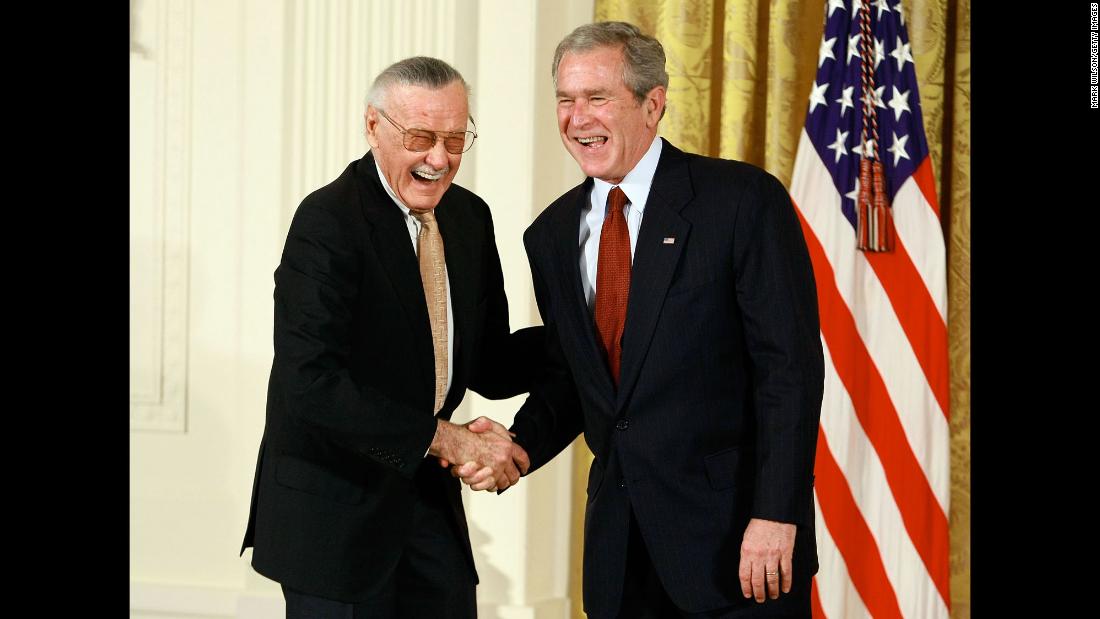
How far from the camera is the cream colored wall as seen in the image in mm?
4195

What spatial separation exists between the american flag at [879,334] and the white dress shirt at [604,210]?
5.08ft

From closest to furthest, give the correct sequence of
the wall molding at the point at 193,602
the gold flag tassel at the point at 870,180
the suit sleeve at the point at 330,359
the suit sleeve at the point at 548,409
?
the suit sleeve at the point at 330,359
the suit sleeve at the point at 548,409
the gold flag tassel at the point at 870,180
the wall molding at the point at 193,602

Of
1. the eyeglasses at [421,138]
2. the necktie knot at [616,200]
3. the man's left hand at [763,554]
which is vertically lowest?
the man's left hand at [763,554]

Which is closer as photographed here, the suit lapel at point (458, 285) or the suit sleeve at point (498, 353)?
the suit lapel at point (458, 285)

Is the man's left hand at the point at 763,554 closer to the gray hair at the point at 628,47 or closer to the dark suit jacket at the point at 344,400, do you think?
the dark suit jacket at the point at 344,400

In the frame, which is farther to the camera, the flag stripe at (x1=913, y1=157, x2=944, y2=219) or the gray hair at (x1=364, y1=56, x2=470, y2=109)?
the flag stripe at (x1=913, y1=157, x2=944, y2=219)

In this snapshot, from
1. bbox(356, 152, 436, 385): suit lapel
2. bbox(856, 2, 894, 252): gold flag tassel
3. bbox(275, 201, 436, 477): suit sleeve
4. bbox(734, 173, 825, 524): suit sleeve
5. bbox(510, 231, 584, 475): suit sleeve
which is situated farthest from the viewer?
bbox(856, 2, 894, 252): gold flag tassel

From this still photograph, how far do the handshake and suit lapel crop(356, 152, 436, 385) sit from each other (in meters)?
0.14

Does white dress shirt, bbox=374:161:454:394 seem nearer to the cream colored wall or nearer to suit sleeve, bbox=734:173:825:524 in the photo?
suit sleeve, bbox=734:173:825:524

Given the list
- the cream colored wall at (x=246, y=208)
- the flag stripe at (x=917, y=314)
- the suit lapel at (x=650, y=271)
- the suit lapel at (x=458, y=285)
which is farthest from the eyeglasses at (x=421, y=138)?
the flag stripe at (x=917, y=314)

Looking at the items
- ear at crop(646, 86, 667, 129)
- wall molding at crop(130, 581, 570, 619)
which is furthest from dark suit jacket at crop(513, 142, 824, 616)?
wall molding at crop(130, 581, 570, 619)

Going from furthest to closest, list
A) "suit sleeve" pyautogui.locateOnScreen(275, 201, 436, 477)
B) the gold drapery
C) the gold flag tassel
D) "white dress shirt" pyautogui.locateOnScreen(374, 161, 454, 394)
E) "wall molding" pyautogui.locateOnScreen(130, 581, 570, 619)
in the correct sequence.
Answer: "wall molding" pyautogui.locateOnScreen(130, 581, 570, 619) → the gold drapery → the gold flag tassel → "white dress shirt" pyautogui.locateOnScreen(374, 161, 454, 394) → "suit sleeve" pyautogui.locateOnScreen(275, 201, 436, 477)

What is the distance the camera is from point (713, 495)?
2.30 metres

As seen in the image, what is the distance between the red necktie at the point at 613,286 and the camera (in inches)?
93.7
